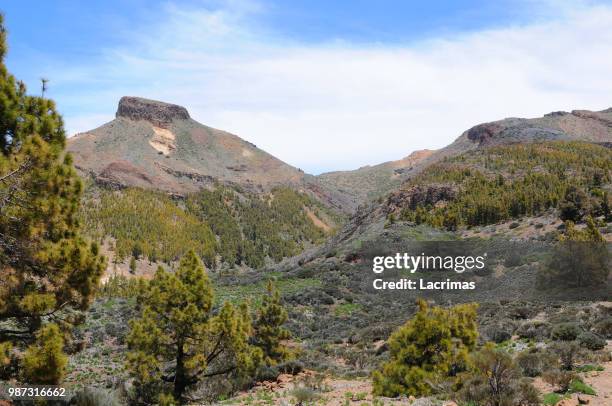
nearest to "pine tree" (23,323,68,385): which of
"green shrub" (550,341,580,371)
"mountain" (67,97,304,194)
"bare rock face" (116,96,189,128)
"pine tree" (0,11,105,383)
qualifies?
"pine tree" (0,11,105,383)

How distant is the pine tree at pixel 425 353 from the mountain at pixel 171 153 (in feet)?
381

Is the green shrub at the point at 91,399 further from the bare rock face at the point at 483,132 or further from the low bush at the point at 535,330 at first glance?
the bare rock face at the point at 483,132

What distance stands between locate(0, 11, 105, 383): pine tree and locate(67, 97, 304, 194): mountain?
4598 inches

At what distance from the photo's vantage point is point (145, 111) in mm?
171500

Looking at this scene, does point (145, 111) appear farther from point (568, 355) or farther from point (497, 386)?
point (497, 386)

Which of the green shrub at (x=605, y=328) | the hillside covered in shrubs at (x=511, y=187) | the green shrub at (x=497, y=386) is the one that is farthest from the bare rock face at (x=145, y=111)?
the green shrub at (x=497, y=386)

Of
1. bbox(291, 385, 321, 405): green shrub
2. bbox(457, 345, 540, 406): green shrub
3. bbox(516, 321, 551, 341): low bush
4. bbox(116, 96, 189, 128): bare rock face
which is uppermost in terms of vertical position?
bbox(116, 96, 189, 128): bare rock face

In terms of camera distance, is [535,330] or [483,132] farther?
[483,132]

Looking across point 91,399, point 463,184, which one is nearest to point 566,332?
point 91,399

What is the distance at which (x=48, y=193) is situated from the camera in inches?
391

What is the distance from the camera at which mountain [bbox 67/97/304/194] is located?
13625cm

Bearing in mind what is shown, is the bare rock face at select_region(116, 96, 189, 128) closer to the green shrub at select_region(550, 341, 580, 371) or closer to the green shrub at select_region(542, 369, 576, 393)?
the green shrub at select_region(550, 341, 580, 371)

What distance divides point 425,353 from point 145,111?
6749 inches

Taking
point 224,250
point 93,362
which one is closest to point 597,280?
point 93,362
